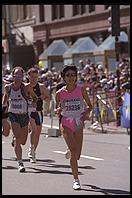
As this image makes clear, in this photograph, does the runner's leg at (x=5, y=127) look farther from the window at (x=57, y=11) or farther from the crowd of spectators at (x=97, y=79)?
the window at (x=57, y=11)

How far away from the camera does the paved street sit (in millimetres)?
8203

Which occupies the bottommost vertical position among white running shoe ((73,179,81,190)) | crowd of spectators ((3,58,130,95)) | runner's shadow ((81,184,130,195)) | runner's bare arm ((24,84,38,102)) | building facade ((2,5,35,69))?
runner's shadow ((81,184,130,195))

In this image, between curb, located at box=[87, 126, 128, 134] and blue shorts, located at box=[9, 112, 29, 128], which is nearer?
blue shorts, located at box=[9, 112, 29, 128]

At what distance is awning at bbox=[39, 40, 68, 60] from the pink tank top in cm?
2854

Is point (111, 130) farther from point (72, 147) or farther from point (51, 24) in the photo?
point (51, 24)

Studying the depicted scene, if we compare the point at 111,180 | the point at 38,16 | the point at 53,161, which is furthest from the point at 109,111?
the point at 38,16

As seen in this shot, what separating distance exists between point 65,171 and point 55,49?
2788 centimetres

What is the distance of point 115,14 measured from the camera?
59.5ft

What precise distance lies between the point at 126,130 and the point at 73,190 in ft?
31.4

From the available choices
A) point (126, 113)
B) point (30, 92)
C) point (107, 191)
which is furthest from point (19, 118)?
point (126, 113)

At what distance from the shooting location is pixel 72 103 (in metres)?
8.45

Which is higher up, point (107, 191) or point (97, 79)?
point (97, 79)

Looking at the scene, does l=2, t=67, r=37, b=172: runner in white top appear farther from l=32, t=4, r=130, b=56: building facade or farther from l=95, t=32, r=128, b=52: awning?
l=32, t=4, r=130, b=56: building facade

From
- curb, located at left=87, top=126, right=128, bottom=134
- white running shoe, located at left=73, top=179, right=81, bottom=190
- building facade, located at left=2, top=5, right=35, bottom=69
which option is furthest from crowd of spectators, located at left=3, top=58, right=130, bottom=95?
building facade, located at left=2, top=5, right=35, bottom=69
